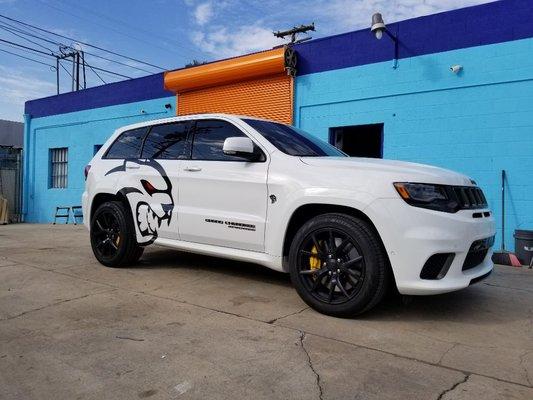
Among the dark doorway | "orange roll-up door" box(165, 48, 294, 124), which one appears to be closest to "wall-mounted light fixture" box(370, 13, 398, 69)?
the dark doorway

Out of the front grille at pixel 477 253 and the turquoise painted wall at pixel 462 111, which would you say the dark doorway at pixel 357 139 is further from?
the front grille at pixel 477 253

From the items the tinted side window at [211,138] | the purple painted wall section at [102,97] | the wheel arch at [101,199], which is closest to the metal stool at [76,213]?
the purple painted wall section at [102,97]

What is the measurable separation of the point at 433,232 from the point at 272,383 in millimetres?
1694

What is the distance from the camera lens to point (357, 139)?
460 inches

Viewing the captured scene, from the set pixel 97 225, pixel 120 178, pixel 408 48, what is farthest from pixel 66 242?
pixel 408 48

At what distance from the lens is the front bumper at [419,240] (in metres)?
3.51

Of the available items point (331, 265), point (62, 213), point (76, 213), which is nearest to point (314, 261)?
point (331, 265)

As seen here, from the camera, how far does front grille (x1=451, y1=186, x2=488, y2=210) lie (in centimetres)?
375

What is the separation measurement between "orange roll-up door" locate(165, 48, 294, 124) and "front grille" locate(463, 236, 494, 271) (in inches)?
281

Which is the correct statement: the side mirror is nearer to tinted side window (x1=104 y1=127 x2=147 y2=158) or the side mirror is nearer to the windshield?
the windshield

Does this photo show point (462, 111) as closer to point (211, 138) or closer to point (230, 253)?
point (211, 138)

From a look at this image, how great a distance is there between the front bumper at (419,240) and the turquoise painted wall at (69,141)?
10.7 meters

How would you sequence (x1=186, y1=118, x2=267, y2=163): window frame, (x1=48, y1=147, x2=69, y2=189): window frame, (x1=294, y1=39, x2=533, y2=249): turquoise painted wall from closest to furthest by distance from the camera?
(x1=186, y1=118, x2=267, y2=163): window frame, (x1=294, y1=39, x2=533, y2=249): turquoise painted wall, (x1=48, y1=147, x2=69, y2=189): window frame

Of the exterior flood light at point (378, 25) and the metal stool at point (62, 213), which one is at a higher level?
the exterior flood light at point (378, 25)
